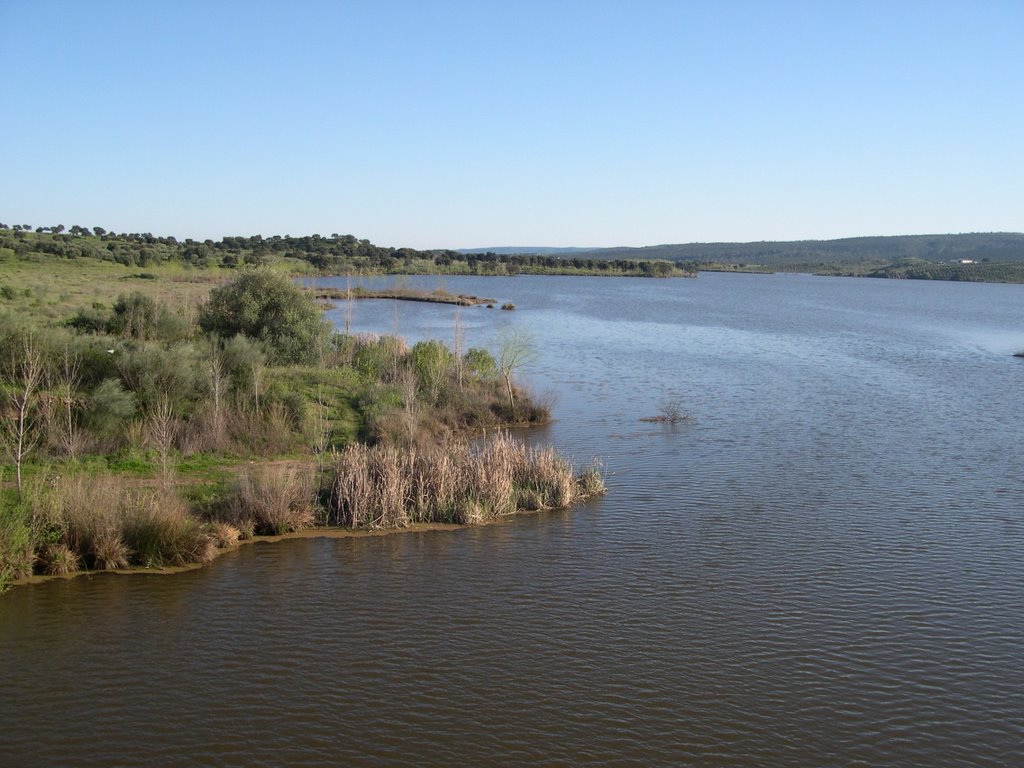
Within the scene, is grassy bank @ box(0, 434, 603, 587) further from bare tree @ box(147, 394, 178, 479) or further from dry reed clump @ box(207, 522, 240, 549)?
bare tree @ box(147, 394, 178, 479)

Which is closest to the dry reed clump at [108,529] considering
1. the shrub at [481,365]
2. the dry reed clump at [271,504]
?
the dry reed clump at [271,504]

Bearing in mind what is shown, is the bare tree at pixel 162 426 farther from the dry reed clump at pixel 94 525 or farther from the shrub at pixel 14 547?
the shrub at pixel 14 547

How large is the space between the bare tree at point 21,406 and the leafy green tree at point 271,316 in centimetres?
624

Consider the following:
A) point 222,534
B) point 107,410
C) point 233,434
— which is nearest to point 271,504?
point 222,534

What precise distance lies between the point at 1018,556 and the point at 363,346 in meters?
19.1

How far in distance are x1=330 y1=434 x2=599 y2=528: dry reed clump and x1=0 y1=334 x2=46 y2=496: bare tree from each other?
5.17m

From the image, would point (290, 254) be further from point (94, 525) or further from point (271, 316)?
point (94, 525)

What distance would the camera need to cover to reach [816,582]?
13758 mm

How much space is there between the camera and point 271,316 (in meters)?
26.1

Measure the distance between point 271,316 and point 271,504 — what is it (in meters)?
12.2

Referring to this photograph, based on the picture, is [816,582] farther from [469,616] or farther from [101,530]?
[101,530]

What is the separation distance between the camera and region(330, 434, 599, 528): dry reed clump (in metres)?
15.6

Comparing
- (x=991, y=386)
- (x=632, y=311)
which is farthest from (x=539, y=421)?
(x=632, y=311)

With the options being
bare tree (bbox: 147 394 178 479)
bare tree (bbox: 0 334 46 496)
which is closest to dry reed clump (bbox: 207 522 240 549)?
bare tree (bbox: 147 394 178 479)
